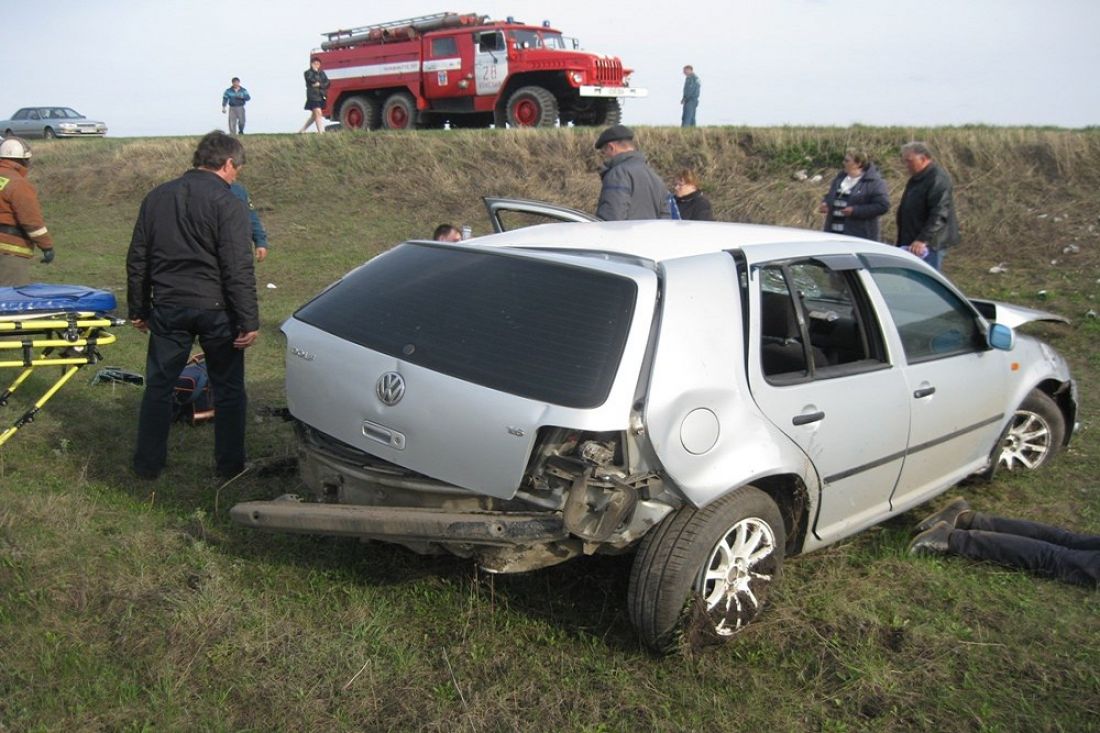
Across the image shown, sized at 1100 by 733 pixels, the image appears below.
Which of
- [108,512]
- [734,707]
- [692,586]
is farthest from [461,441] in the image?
[108,512]

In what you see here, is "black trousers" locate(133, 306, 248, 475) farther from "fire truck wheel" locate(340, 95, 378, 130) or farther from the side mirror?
"fire truck wheel" locate(340, 95, 378, 130)

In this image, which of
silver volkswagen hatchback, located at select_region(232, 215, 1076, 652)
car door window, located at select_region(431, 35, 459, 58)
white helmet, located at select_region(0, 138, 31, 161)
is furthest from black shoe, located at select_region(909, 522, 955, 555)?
car door window, located at select_region(431, 35, 459, 58)

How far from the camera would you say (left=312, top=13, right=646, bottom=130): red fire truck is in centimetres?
1980

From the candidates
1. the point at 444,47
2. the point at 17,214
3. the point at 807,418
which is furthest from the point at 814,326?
the point at 444,47

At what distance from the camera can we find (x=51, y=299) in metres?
4.74

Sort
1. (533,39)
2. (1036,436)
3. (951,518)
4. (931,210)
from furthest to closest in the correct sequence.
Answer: (533,39), (931,210), (1036,436), (951,518)

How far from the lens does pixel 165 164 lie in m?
19.8

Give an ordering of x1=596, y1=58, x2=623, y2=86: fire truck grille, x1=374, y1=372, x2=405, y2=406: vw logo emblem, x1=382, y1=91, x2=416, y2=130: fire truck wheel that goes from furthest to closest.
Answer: x1=382, y1=91, x2=416, y2=130: fire truck wheel, x1=596, y1=58, x2=623, y2=86: fire truck grille, x1=374, y1=372, x2=405, y2=406: vw logo emblem

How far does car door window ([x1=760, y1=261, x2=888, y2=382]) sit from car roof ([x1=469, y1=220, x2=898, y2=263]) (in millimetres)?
113

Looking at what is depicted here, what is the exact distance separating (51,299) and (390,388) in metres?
2.35

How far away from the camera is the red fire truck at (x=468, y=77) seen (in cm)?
1980

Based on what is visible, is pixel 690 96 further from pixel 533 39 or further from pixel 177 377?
pixel 177 377

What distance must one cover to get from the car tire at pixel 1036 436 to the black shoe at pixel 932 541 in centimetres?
116

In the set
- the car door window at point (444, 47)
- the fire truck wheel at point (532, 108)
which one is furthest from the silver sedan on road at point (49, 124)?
the fire truck wheel at point (532, 108)
